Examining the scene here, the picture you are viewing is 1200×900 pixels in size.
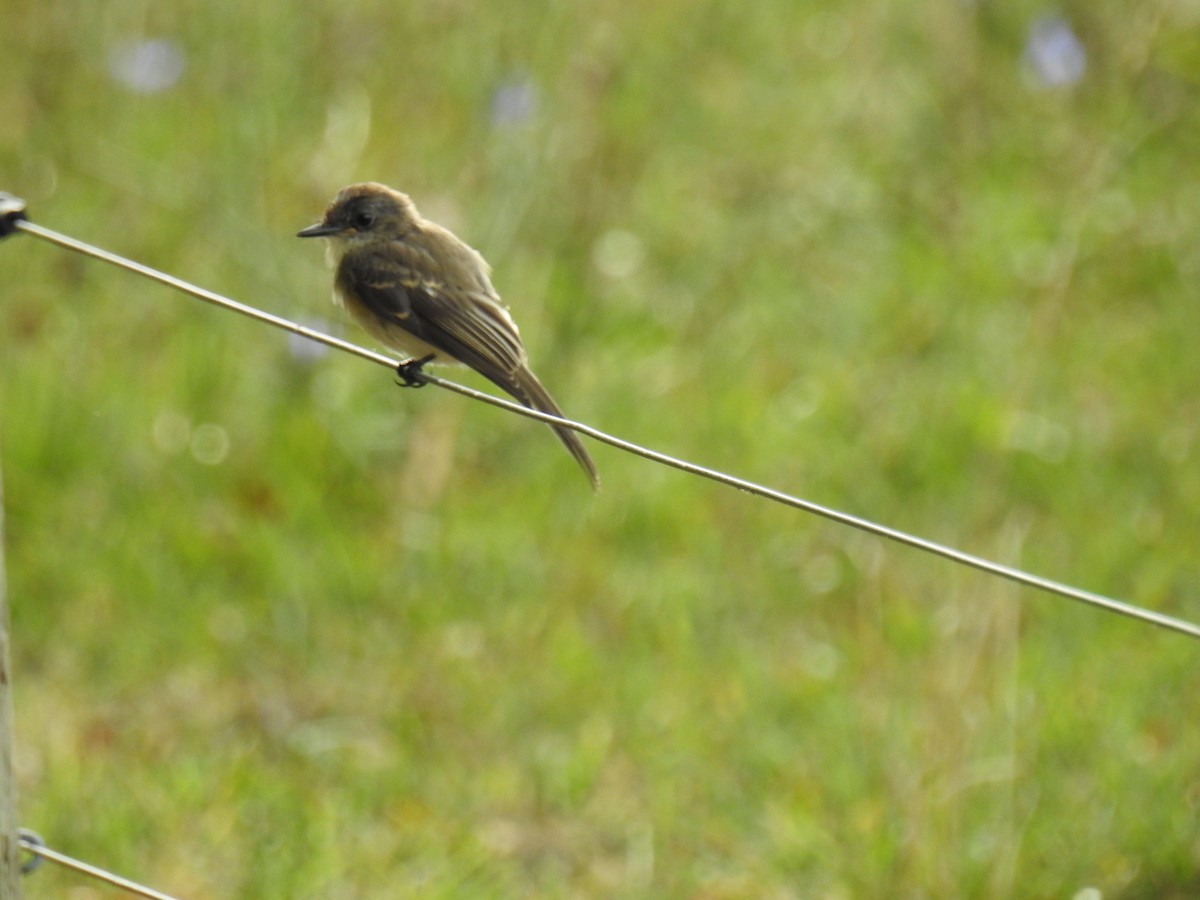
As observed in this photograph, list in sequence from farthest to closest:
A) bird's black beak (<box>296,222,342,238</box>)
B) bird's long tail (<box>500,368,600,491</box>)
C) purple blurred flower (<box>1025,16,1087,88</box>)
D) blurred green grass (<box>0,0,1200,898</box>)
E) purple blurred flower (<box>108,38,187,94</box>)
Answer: purple blurred flower (<box>108,38,187,94</box>), purple blurred flower (<box>1025,16,1087,88</box>), blurred green grass (<box>0,0,1200,898</box>), bird's black beak (<box>296,222,342,238</box>), bird's long tail (<box>500,368,600,491</box>)

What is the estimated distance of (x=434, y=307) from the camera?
4129mm

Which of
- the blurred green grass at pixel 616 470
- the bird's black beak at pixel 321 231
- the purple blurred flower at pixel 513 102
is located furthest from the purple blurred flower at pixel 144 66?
the bird's black beak at pixel 321 231

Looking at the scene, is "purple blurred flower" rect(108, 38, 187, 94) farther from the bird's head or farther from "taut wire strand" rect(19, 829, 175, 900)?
"taut wire strand" rect(19, 829, 175, 900)

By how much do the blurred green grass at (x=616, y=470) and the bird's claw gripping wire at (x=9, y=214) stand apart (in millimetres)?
2186

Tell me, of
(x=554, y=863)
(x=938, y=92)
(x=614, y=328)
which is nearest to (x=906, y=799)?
(x=554, y=863)

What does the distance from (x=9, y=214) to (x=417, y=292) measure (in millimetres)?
1661

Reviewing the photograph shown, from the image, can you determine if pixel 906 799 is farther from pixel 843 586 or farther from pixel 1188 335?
pixel 1188 335

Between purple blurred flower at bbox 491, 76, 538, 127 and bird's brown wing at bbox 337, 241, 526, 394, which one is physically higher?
purple blurred flower at bbox 491, 76, 538, 127

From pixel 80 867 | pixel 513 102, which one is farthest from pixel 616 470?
pixel 80 867

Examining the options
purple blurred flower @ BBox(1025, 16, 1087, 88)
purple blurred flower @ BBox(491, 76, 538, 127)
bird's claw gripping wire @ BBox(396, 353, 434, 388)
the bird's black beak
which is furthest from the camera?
purple blurred flower @ BBox(1025, 16, 1087, 88)

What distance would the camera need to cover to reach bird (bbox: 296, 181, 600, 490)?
4039mm

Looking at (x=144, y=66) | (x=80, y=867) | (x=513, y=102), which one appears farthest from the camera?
(x=144, y=66)

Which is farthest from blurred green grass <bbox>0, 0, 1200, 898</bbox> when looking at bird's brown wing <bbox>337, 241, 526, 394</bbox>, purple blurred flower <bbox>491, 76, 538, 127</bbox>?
bird's brown wing <bbox>337, 241, 526, 394</bbox>

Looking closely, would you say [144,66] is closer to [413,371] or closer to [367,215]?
[367,215]
